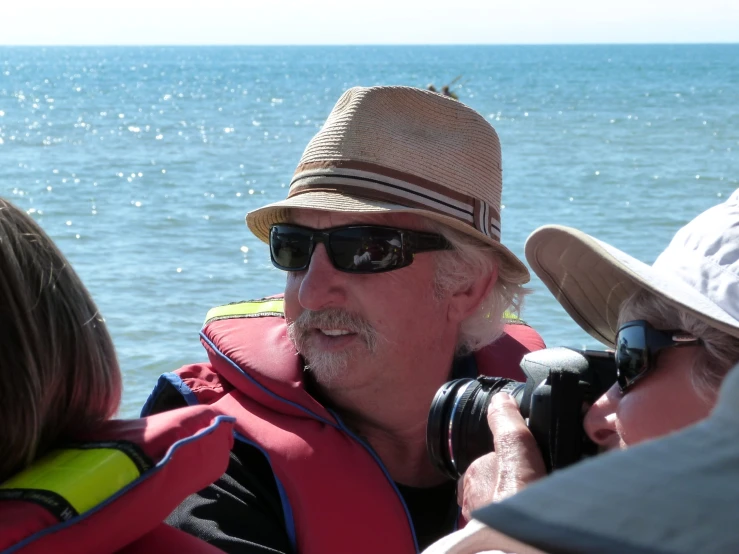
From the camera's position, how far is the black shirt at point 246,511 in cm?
190

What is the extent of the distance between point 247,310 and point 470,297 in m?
0.53

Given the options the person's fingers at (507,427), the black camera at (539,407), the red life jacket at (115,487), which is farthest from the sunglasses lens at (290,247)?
the red life jacket at (115,487)

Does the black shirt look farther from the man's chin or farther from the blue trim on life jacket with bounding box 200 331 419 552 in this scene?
the man's chin

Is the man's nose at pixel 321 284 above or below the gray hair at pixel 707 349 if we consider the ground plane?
below

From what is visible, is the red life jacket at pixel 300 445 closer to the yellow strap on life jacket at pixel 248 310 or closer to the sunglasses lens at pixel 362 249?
the yellow strap on life jacket at pixel 248 310

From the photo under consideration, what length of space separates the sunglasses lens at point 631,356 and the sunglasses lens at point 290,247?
0.93 m

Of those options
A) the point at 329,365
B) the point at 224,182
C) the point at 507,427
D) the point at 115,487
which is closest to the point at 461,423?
the point at 507,427

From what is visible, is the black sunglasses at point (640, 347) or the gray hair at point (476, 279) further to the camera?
the gray hair at point (476, 279)

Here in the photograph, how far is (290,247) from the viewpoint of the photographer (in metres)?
2.25

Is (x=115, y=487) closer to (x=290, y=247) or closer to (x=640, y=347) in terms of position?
(x=640, y=347)

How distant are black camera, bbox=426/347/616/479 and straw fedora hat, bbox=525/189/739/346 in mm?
144

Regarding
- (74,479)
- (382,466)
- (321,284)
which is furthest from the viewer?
(321,284)

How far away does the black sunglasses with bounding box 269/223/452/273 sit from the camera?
2211 millimetres

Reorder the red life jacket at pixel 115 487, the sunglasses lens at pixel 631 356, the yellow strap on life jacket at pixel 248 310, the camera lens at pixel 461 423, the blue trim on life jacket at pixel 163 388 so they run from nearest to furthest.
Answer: the red life jacket at pixel 115 487
the sunglasses lens at pixel 631 356
the camera lens at pixel 461 423
the blue trim on life jacket at pixel 163 388
the yellow strap on life jacket at pixel 248 310
